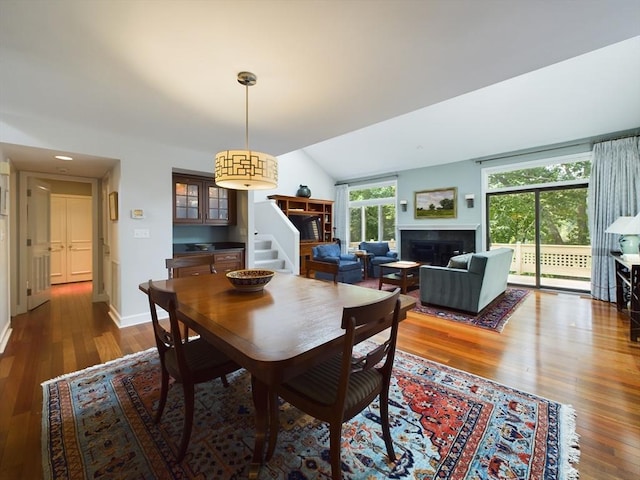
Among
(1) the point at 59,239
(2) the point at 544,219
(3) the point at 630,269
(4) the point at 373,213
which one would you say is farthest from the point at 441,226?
(1) the point at 59,239

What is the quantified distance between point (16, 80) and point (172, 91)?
3.52 feet

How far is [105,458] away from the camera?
138cm

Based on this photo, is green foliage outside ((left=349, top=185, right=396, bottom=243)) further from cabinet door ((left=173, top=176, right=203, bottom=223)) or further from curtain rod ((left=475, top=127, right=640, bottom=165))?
cabinet door ((left=173, top=176, right=203, bottom=223))

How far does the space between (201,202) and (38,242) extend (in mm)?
2420

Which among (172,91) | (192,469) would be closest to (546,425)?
(192,469)

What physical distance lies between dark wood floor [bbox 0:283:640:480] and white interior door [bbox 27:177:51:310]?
0.38 meters

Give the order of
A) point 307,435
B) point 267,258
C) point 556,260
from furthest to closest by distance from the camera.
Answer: point 267,258, point 556,260, point 307,435

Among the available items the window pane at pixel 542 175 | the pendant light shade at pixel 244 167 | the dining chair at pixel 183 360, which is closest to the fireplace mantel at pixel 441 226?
the window pane at pixel 542 175

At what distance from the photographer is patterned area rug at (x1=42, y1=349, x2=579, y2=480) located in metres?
1.31

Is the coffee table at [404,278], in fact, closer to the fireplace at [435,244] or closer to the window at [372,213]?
the fireplace at [435,244]

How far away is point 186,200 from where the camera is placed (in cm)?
396

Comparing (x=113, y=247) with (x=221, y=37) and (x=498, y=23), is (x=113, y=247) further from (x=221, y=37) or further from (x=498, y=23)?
(x=498, y=23)

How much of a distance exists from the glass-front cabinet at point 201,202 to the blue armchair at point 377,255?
3.37 meters

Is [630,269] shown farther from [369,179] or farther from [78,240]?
[78,240]
